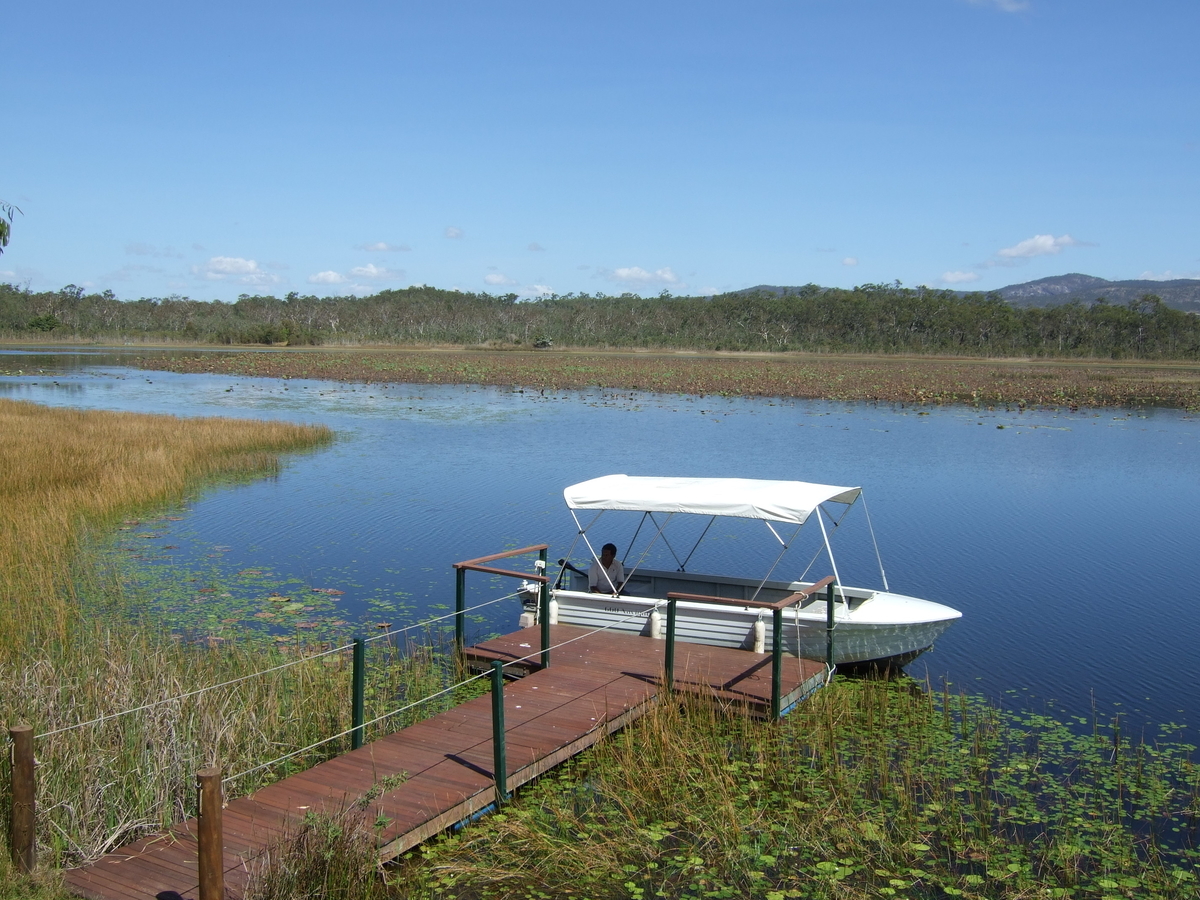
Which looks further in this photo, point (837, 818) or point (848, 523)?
point (848, 523)

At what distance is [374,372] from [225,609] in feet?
179

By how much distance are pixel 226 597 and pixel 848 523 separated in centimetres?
1232

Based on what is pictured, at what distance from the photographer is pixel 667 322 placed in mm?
146750

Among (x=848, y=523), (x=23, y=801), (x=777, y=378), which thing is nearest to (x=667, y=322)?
(x=777, y=378)

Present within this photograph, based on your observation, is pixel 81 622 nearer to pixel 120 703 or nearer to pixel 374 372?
pixel 120 703

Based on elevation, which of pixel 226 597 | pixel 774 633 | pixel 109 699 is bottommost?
pixel 226 597

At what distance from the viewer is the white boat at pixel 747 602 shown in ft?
38.8

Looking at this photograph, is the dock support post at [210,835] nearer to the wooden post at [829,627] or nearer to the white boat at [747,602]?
the white boat at [747,602]

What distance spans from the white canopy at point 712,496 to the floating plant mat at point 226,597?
307 centimetres

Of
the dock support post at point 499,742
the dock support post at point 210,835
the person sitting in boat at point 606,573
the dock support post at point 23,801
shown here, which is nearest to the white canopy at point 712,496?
the person sitting in boat at point 606,573

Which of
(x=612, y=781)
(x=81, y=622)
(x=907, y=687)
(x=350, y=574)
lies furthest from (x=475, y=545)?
(x=612, y=781)

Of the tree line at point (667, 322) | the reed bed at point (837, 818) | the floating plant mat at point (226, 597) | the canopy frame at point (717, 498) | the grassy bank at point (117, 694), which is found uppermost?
the tree line at point (667, 322)

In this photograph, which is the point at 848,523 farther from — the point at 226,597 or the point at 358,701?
the point at 358,701

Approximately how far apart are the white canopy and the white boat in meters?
0.01
